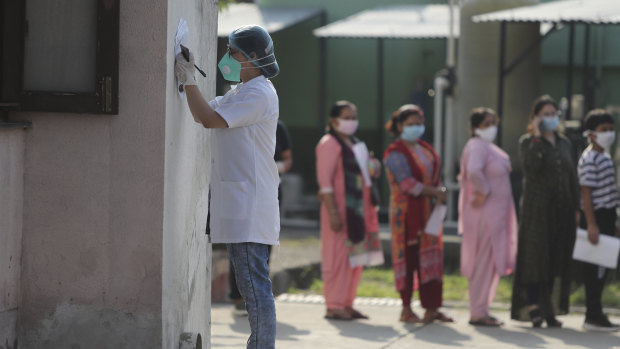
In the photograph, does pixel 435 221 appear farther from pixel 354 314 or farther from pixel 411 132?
pixel 354 314

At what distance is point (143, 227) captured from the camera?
4.59 metres

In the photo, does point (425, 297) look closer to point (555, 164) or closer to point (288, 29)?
point (555, 164)

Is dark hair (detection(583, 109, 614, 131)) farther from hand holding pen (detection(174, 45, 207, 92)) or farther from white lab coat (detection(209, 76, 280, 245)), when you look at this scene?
hand holding pen (detection(174, 45, 207, 92))

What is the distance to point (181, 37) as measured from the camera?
478 centimetres

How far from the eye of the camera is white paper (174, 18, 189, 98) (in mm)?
4707

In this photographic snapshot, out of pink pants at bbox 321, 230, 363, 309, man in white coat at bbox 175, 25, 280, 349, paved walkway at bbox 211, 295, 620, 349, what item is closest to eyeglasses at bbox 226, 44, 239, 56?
man in white coat at bbox 175, 25, 280, 349

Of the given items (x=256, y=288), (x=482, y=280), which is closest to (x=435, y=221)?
(x=482, y=280)

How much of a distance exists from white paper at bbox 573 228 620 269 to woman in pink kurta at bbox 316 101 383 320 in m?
1.54

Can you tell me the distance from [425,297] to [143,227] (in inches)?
157

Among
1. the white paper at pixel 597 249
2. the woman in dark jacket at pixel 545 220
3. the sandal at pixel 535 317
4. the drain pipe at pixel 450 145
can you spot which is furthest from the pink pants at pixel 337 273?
the drain pipe at pixel 450 145

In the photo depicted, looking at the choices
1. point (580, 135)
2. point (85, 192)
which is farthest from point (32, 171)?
point (580, 135)

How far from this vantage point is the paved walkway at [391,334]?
7.16m

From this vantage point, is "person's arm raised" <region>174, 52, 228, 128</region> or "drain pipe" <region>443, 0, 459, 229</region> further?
"drain pipe" <region>443, 0, 459, 229</region>

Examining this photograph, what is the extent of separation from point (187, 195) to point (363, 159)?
11.3 feet
